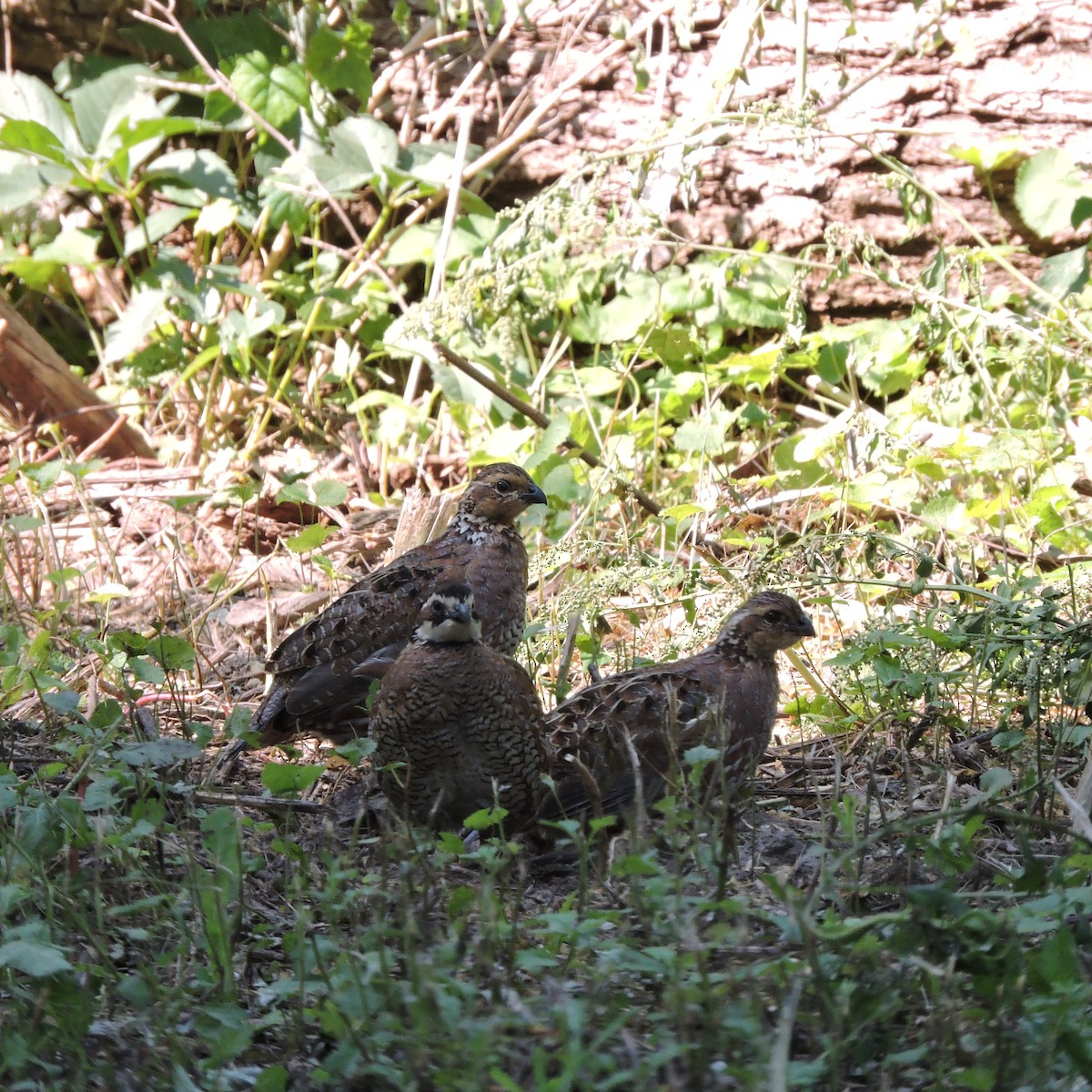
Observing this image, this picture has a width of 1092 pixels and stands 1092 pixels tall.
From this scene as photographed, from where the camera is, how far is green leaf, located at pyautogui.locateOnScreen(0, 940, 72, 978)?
2.71 metres

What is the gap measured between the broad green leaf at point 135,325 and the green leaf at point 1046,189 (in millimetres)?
4729

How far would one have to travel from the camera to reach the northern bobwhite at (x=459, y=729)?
4.32 metres

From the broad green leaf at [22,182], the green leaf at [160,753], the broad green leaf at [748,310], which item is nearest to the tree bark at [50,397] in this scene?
the broad green leaf at [22,182]

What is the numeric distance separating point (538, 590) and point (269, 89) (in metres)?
3.66

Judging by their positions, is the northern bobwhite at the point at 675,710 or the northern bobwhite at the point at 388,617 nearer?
the northern bobwhite at the point at 675,710

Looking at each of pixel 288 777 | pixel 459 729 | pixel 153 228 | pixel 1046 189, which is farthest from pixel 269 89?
pixel 288 777

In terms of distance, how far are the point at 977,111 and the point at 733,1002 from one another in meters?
6.48

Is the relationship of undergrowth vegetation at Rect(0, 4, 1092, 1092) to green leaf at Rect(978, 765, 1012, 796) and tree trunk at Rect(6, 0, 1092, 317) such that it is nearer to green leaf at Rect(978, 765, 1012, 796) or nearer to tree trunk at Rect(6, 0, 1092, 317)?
green leaf at Rect(978, 765, 1012, 796)

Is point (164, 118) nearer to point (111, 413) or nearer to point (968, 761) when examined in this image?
point (111, 413)

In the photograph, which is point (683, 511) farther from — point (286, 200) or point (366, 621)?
point (286, 200)

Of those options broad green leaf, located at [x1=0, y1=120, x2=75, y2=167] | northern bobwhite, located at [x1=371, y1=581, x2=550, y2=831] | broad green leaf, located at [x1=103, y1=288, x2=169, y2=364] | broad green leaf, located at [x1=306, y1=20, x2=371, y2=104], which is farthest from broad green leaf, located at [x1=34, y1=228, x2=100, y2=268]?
northern bobwhite, located at [x1=371, y1=581, x2=550, y2=831]

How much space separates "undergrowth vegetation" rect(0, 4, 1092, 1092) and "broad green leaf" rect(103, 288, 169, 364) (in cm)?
2

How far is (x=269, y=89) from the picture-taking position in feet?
27.0

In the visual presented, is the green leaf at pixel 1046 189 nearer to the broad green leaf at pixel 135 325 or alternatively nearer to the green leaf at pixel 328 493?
the green leaf at pixel 328 493
